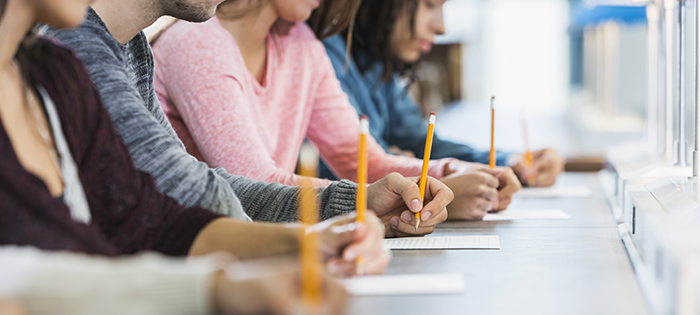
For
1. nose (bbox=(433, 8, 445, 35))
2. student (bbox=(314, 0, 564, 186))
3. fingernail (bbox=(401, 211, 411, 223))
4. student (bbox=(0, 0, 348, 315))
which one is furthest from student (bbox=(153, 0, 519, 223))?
nose (bbox=(433, 8, 445, 35))

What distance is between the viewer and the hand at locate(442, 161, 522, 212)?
117cm

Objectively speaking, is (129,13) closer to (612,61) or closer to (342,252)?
(342,252)

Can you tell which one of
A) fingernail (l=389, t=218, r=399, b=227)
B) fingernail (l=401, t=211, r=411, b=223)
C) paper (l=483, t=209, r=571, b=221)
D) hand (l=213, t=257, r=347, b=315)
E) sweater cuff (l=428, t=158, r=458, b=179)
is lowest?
paper (l=483, t=209, r=571, b=221)

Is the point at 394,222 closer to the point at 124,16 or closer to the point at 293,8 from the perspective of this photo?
the point at 124,16

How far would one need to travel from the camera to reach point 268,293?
470 mm

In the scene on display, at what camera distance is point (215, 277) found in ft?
1.62

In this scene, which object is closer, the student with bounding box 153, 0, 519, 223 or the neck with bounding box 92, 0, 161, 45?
the neck with bounding box 92, 0, 161, 45

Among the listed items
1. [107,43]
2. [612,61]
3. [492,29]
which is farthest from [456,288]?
[492,29]

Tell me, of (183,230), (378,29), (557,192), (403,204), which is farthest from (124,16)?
(378,29)

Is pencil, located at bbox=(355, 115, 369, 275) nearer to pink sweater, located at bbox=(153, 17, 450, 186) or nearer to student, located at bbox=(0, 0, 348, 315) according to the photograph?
student, located at bbox=(0, 0, 348, 315)

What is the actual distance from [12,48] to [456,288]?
0.46 meters

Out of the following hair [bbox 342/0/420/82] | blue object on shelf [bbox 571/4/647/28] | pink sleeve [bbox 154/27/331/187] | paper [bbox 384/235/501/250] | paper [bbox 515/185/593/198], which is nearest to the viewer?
paper [bbox 384/235/501/250]

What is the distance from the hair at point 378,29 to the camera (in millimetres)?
1979

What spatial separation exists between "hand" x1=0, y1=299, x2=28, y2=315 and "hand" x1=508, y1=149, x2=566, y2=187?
1.35m
